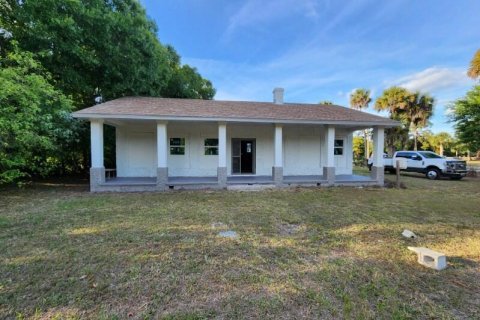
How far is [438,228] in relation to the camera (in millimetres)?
4953

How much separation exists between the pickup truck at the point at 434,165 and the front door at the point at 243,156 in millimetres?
10735

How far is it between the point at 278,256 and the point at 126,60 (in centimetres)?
1159

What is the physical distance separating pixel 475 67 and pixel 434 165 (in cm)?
684

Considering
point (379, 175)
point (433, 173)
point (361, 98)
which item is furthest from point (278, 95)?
point (361, 98)

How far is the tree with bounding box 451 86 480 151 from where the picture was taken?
1359cm

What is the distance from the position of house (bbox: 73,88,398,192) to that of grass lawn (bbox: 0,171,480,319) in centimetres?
349

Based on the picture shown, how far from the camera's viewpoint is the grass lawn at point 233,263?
240 centimetres

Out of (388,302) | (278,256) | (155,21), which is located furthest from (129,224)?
(155,21)

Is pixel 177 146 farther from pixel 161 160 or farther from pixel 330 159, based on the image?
pixel 330 159

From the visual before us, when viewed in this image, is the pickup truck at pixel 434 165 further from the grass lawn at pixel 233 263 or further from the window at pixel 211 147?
the window at pixel 211 147

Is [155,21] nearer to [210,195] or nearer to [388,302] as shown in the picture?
[210,195]

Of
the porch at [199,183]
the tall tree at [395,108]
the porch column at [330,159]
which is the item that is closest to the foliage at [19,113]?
the porch at [199,183]

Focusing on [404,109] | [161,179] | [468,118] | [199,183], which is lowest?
[199,183]

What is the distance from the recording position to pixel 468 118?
14094mm
